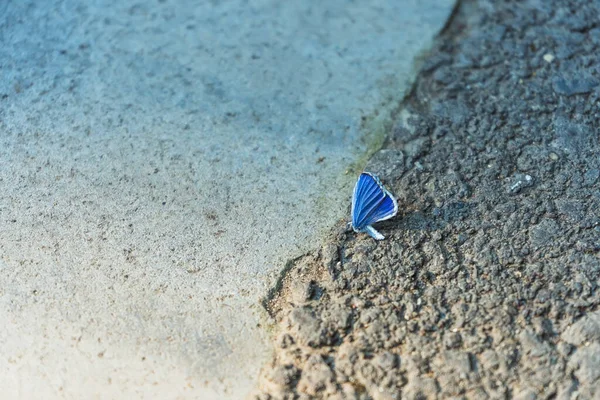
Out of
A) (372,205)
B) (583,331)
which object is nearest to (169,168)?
(372,205)

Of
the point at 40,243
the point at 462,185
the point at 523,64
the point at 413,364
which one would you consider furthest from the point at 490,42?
the point at 40,243

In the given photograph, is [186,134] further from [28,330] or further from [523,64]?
[523,64]

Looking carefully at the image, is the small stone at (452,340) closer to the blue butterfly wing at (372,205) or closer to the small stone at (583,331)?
the small stone at (583,331)

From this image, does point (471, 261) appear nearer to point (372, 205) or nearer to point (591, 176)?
point (372, 205)

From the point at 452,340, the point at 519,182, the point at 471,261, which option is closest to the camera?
the point at 452,340

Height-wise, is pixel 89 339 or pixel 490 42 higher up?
pixel 89 339

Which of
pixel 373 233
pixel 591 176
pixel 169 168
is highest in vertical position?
pixel 169 168
